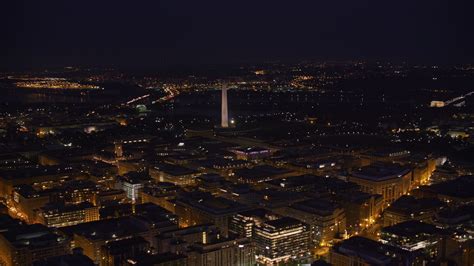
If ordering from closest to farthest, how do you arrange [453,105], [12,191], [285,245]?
[285,245]
[12,191]
[453,105]

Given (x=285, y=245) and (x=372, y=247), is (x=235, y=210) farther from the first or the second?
(x=372, y=247)

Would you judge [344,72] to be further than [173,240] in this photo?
Yes

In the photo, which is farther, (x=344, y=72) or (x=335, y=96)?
(x=344, y=72)

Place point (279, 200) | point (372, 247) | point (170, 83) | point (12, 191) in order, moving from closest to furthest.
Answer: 1. point (372, 247)
2. point (279, 200)
3. point (12, 191)
4. point (170, 83)

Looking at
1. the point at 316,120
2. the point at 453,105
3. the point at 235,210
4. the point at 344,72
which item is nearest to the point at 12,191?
the point at 235,210

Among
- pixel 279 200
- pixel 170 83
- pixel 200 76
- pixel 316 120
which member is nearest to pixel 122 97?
pixel 170 83

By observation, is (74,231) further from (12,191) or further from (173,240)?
(12,191)

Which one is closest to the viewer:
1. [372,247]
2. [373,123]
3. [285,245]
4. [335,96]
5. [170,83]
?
[372,247]

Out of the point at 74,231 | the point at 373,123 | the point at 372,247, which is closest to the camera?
the point at 372,247
